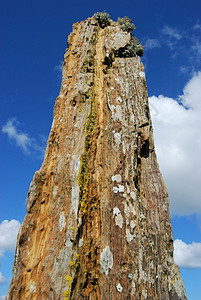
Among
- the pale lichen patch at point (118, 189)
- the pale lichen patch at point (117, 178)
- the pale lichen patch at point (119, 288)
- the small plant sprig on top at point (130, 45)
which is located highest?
the small plant sprig on top at point (130, 45)

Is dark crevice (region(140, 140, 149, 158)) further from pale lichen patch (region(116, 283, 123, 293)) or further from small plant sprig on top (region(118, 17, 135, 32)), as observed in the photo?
small plant sprig on top (region(118, 17, 135, 32))

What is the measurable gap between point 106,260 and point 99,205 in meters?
1.38

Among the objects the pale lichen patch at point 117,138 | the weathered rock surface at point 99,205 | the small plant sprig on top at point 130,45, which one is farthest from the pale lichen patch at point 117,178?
the small plant sprig on top at point 130,45

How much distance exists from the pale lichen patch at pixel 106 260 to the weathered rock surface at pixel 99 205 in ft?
0.07

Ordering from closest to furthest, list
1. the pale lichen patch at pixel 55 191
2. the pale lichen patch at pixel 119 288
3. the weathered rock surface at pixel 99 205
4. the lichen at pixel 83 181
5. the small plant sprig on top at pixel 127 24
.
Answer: the pale lichen patch at pixel 119 288, the weathered rock surface at pixel 99 205, the lichen at pixel 83 181, the pale lichen patch at pixel 55 191, the small plant sprig on top at pixel 127 24

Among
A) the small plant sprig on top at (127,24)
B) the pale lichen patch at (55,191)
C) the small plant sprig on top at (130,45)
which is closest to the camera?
the pale lichen patch at (55,191)

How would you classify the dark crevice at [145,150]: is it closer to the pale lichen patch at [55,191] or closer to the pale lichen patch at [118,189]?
the pale lichen patch at [118,189]

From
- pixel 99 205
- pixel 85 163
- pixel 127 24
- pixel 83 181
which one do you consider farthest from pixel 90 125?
pixel 127 24

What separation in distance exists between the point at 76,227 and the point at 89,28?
8285mm

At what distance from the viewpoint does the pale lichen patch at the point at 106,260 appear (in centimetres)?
594

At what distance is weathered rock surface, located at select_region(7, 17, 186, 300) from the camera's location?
5.86m

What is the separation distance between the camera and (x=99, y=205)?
22.2 ft

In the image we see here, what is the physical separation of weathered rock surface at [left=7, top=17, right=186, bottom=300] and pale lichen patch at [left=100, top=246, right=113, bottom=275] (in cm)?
2

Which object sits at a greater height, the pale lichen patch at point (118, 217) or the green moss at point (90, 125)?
the green moss at point (90, 125)
